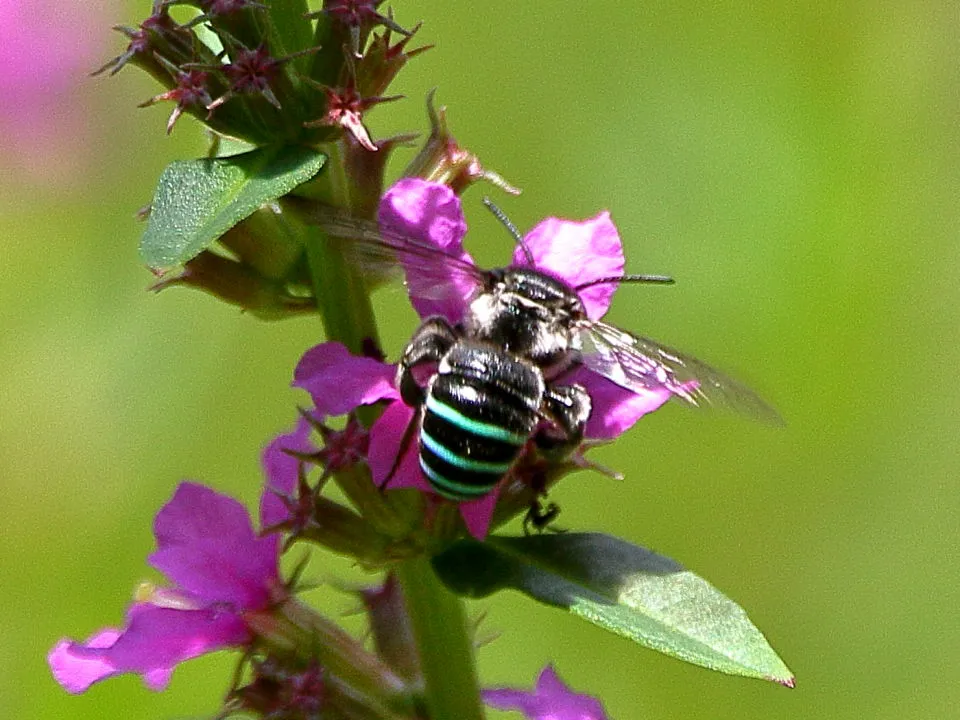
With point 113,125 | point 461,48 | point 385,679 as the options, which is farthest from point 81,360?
point 385,679

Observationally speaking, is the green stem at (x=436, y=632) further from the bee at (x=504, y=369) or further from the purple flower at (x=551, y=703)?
the purple flower at (x=551, y=703)

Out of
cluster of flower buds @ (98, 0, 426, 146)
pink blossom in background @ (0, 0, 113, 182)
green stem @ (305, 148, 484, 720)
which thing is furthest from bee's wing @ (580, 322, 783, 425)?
pink blossom in background @ (0, 0, 113, 182)

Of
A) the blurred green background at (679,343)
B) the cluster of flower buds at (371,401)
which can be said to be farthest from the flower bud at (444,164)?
the blurred green background at (679,343)

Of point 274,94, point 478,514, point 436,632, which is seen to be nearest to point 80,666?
point 436,632

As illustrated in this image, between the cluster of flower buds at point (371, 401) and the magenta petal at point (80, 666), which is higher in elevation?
the cluster of flower buds at point (371, 401)

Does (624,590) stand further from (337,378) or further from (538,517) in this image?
(337,378)

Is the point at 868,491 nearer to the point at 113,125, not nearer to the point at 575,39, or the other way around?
the point at 575,39
